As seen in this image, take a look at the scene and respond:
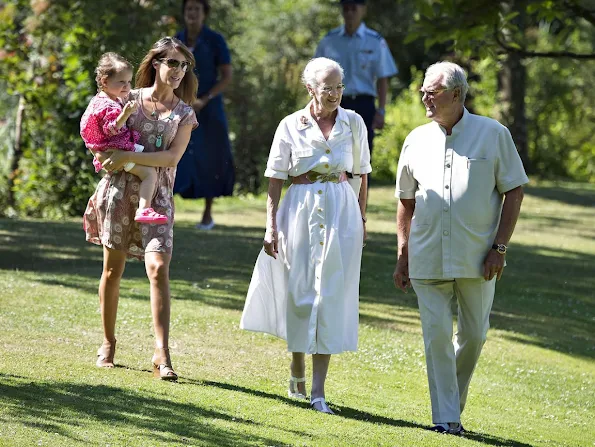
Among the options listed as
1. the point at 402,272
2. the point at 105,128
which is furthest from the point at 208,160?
the point at 402,272

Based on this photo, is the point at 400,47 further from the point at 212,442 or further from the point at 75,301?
the point at 212,442

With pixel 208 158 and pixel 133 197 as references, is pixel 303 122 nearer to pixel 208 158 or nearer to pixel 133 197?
pixel 133 197

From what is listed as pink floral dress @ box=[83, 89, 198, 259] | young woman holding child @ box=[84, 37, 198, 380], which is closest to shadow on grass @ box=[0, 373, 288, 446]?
young woman holding child @ box=[84, 37, 198, 380]

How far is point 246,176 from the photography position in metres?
21.2

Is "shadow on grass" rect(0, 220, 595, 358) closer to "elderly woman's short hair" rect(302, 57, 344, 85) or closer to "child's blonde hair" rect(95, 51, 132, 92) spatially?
"child's blonde hair" rect(95, 51, 132, 92)

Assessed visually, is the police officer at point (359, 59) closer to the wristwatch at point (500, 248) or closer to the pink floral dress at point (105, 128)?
the pink floral dress at point (105, 128)

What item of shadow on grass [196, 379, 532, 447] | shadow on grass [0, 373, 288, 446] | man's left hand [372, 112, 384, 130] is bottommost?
shadow on grass [196, 379, 532, 447]

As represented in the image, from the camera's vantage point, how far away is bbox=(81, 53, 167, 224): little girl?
23.1 ft

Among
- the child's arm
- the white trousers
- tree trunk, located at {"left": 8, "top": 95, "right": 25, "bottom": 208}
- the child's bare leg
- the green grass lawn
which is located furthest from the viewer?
tree trunk, located at {"left": 8, "top": 95, "right": 25, "bottom": 208}

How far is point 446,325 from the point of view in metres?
6.77

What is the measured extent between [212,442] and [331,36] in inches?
327

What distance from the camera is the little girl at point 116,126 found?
277 inches

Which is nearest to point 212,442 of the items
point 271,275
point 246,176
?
point 271,275

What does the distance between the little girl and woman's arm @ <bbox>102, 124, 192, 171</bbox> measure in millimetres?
41
